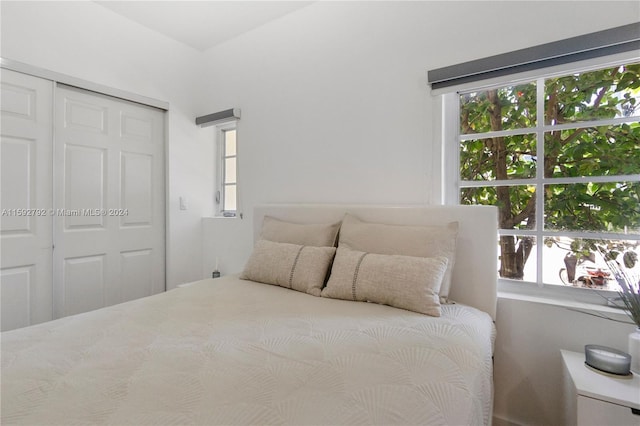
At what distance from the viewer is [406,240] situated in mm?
1686

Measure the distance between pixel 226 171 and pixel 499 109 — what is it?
8.18ft

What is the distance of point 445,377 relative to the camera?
0.91m

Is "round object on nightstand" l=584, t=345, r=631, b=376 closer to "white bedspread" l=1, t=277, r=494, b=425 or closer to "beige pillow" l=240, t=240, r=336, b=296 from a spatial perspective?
"white bedspread" l=1, t=277, r=494, b=425

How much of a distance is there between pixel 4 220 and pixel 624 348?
345cm

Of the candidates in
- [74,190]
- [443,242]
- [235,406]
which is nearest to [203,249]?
[74,190]

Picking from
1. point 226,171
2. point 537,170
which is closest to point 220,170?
point 226,171

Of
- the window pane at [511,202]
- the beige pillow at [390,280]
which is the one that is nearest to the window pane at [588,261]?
the window pane at [511,202]

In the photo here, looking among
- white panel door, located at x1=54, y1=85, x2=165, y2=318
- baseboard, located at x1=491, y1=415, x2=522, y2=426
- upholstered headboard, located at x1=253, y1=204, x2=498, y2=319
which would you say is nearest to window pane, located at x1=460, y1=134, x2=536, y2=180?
upholstered headboard, located at x1=253, y1=204, x2=498, y2=319

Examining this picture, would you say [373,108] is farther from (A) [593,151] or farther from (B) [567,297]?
(B) [567,297]

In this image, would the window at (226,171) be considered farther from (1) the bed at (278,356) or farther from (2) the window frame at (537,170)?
(2) the window frame at (537,170)

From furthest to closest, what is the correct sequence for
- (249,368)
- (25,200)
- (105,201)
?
(105,201)
(25,200)
(249,368)

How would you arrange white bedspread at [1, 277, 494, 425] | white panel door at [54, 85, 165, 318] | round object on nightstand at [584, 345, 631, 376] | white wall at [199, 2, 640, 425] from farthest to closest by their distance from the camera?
white panel door at [54, 85, 165, 318] < white wall at [199, 2, 640, 425] < round object on nightstand at [584, 345, 631, 376] < white bedspread at [1, 277, 494, 425]

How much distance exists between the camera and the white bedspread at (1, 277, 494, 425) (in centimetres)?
73

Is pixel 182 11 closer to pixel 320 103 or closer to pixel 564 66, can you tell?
pixel 320 103
